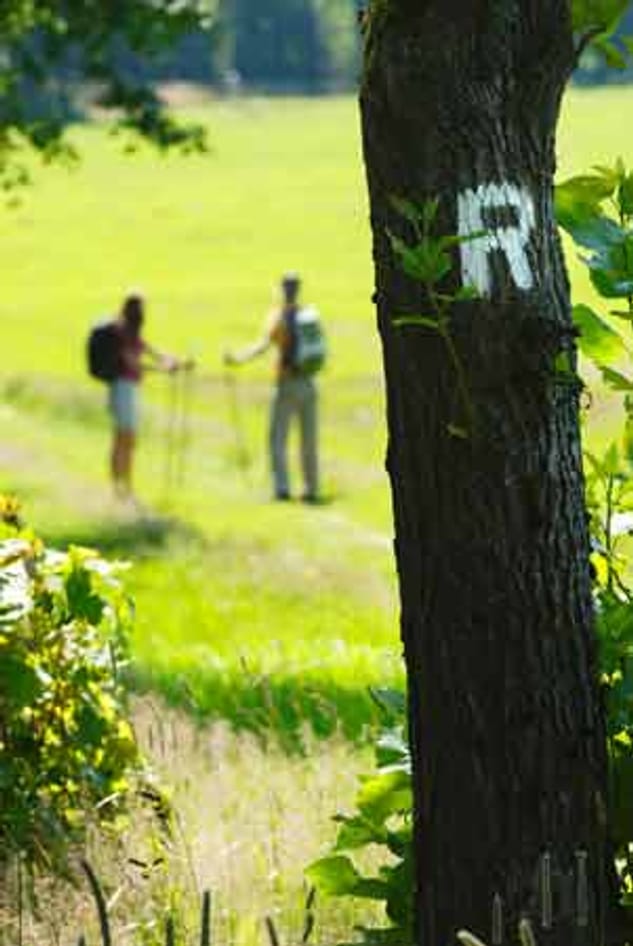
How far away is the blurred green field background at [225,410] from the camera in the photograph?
14156 millimetres

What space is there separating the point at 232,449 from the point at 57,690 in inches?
1352

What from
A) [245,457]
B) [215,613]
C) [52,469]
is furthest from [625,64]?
[245,457]

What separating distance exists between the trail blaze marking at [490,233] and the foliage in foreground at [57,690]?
2.31 m

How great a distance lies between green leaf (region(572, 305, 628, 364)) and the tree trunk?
42 centimetres

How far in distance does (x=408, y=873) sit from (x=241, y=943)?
756 mm

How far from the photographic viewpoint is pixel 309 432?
30.1 meters

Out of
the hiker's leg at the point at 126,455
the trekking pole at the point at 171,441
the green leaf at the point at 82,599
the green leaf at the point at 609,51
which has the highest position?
the green leaf at the point at 609,51

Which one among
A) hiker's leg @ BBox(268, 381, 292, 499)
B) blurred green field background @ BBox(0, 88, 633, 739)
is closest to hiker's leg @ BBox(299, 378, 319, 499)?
hiker's leg @ BBox(268, 381, 292, 499)

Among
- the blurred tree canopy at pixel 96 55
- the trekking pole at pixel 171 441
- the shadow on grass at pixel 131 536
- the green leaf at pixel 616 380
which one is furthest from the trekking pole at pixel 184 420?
the green leaf at pixel 616 380

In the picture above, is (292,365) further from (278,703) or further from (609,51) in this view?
(609,51)

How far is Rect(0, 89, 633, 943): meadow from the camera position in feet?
28.3

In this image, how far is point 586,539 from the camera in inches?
200

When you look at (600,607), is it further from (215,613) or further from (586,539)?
(215,613)

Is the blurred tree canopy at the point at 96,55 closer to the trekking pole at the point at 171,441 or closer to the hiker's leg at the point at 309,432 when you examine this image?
the hiker's leg at the point at 309,432
